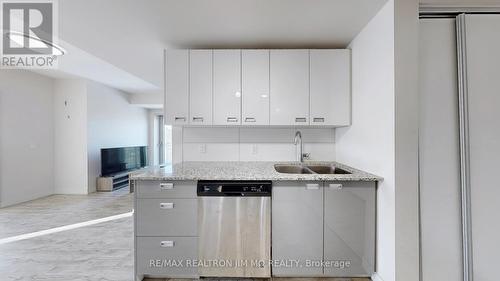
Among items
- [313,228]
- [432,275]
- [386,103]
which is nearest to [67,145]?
[313,228]

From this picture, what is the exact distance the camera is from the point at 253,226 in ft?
6.75

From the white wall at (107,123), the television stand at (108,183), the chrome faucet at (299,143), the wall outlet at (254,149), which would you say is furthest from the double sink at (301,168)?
the white wall at (107,123)

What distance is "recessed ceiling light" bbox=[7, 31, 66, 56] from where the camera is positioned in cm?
258

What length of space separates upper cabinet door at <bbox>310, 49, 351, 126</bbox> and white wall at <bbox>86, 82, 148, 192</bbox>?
496 cm

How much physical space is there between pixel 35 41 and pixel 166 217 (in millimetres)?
2642

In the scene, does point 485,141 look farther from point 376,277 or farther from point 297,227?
point 297,227

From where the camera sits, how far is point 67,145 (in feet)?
17.2

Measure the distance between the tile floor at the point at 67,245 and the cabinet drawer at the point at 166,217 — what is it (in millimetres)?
540

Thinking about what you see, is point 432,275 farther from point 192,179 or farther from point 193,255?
point 192,179

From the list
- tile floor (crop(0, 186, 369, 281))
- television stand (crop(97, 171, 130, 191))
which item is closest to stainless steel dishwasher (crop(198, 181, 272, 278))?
tile floor (crop(0, 186, 369, 281))

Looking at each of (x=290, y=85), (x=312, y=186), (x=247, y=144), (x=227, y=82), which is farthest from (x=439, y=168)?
(x=227, y=82)

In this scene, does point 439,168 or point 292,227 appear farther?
point 292,227

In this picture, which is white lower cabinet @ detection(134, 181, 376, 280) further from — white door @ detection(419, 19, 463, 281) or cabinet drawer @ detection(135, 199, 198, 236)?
white door @ detection(419, 19, 463, 281)

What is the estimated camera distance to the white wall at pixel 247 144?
2998mm
